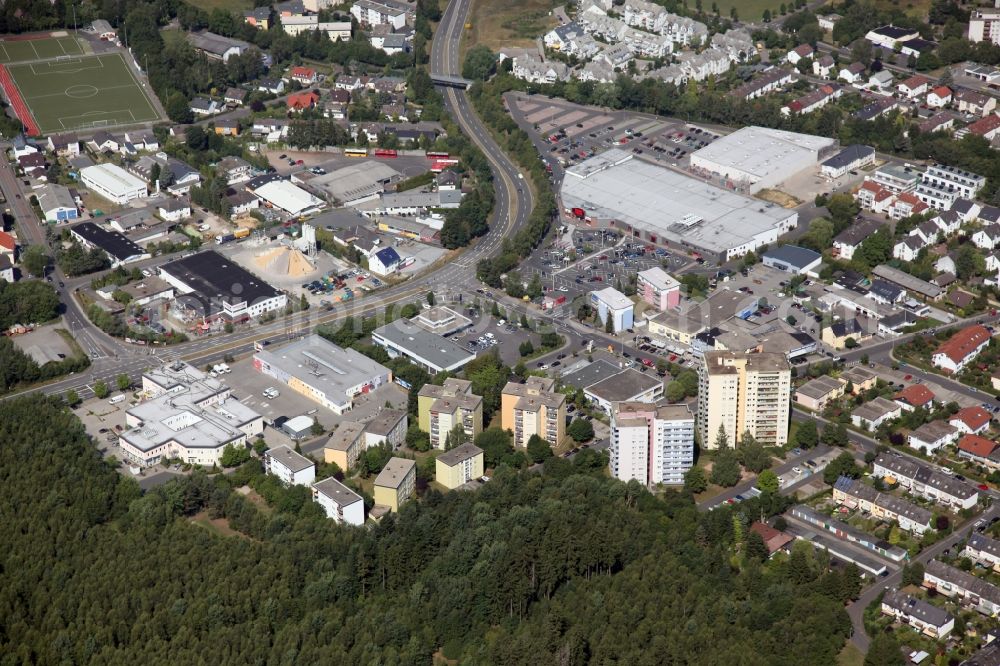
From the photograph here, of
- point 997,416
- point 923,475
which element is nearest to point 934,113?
point 997,416

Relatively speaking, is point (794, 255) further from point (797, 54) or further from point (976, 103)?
point (797, 54)

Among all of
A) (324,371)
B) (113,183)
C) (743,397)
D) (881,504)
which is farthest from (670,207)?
(113,183)

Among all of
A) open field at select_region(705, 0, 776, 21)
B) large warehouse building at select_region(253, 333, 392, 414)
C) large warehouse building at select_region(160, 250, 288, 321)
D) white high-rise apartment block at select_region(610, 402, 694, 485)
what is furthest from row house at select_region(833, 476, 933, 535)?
open field at select_region(705, 0, 776, 21)

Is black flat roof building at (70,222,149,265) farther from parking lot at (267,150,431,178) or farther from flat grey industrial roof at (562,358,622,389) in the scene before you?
flat grey industrial roof at (562,358,622,389)

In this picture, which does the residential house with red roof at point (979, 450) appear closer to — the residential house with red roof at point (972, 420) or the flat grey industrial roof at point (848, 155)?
the residential house with red roof at point (972, 420)

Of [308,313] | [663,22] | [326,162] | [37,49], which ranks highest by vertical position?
[37,49]

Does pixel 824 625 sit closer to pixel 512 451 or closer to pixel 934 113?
pixel 512 451
